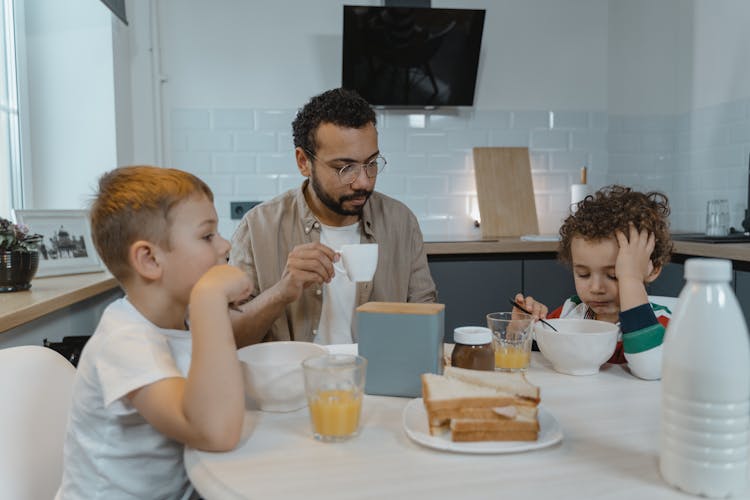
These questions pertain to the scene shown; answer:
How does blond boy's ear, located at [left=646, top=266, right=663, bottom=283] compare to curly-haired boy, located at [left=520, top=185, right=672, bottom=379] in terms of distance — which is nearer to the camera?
curly-haired boy, located at [left=520, top=185, right=672, bottom=379]

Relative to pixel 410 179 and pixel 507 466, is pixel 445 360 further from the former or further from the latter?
pixel 410 179

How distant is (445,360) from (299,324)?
722 millimetres

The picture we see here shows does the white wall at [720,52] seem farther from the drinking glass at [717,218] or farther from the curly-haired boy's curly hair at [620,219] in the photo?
the curly-haired boy's curly hair at [620,219]

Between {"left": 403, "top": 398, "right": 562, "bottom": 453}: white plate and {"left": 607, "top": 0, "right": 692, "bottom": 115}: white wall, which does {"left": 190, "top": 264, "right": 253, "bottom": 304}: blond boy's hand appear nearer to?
{"left": 403, "top": 398, "right": 562, "bottom": 453}: white plate

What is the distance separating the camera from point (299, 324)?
187 centimetres

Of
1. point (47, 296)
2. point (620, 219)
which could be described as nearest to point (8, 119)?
point (47, 296)

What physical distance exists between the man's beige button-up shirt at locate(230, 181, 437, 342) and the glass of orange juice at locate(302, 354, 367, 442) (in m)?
0.95

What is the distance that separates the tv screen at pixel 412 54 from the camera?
3.18m

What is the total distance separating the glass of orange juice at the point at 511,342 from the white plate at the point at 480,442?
27 centimetres

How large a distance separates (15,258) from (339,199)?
38.7 inches

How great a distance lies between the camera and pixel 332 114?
1.85 metres

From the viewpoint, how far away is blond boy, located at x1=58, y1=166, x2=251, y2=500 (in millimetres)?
855

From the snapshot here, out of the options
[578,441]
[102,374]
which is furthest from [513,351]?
[102,374]

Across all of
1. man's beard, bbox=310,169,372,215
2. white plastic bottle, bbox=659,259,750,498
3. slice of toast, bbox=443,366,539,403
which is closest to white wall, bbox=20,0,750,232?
man's beard, bbox=310,169,372,215
